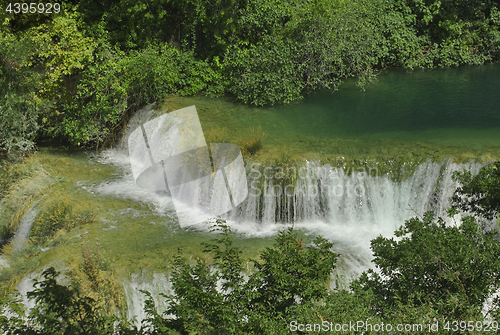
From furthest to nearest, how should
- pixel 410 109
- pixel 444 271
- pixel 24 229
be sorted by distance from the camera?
pixel 410 109
pixel 24 229
pixel 444 271

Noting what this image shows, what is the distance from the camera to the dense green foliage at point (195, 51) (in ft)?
41.4

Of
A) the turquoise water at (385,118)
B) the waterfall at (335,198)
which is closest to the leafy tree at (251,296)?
the waterfall at (335,198)

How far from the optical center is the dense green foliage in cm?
1262

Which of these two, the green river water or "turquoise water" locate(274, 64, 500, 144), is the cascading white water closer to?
the green river water

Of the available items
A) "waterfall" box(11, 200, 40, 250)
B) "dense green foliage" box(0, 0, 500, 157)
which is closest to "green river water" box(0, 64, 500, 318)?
"waterfall" box(11, 200, 40, 250)

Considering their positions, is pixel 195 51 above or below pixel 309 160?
above

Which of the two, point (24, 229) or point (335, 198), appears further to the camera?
point (335, 198)

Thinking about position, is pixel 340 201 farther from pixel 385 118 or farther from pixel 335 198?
pixel 385 118

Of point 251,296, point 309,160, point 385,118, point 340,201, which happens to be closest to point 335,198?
point 340,201

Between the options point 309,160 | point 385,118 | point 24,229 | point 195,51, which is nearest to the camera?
point 24,229

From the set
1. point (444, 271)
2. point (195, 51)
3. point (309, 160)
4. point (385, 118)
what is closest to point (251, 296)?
point (444, 271)

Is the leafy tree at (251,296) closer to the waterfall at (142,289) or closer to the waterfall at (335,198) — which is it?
the waterfall at (142,289)

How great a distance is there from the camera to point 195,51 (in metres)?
16.3

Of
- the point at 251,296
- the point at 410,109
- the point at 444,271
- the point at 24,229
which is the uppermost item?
the point at 410,109
